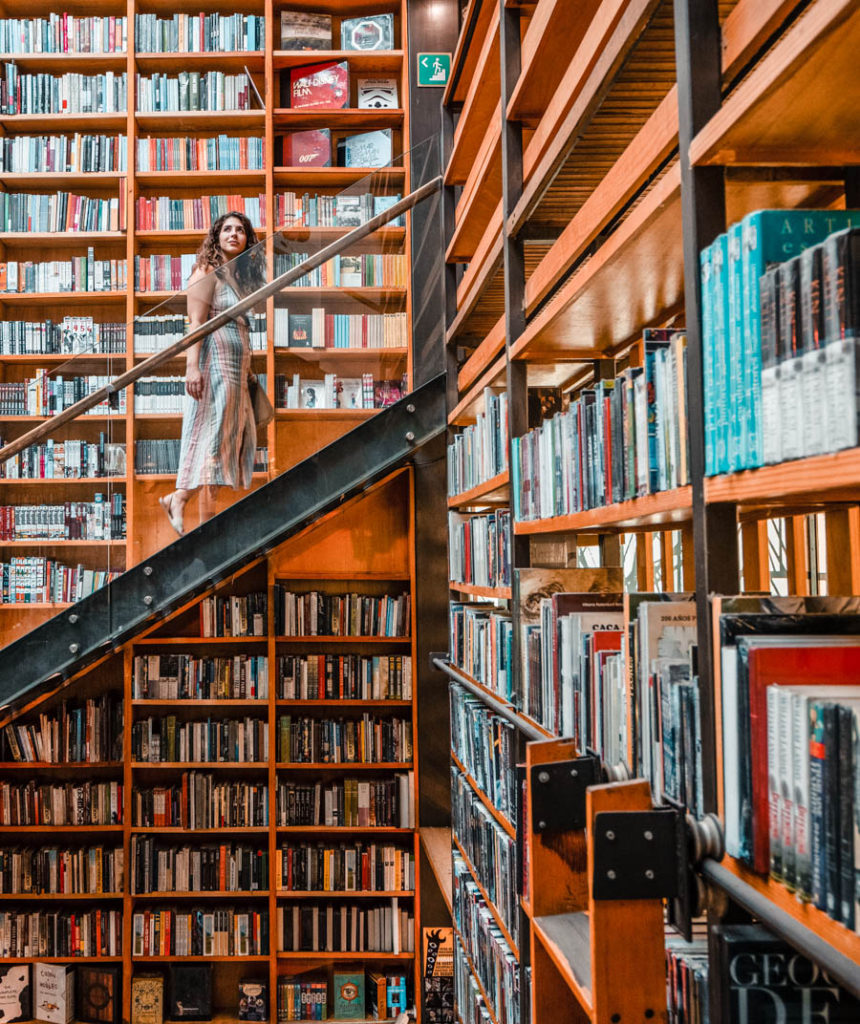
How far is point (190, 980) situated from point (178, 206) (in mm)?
3736

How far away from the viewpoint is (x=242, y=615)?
4.67 meters

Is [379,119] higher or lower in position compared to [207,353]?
higher

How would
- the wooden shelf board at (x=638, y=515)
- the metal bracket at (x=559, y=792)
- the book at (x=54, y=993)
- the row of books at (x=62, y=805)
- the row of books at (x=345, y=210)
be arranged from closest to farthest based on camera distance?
the wooden shelf board at (x=638, y=515)
the metal bracket at (x=559, y=792)
the row of books at (x=345, y=210)
the book at (x=54, y=993)
the row of books at (x=62, y=805)

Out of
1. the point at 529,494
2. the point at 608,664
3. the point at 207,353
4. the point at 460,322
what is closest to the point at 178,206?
the point at 207,353

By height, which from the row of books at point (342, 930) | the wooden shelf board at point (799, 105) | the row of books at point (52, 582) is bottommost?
the row of books at point (342, 930)

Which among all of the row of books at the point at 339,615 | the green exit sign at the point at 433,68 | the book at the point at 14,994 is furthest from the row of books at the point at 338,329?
the book at the point at 14,994

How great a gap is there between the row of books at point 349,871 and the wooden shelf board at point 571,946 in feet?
Answer: 10.5

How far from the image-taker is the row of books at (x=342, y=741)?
15.3 ft

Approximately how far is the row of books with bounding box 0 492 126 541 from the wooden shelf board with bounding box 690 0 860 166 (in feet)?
9.51

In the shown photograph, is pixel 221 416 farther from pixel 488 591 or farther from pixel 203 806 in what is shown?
pixel 203 806

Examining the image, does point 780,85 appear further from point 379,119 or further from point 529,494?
point 379,119

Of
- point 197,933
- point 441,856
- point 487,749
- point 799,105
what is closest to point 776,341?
point 799,105

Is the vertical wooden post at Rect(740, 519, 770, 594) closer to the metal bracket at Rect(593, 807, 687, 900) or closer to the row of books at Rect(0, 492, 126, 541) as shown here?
the metal bracket at Rect(593, 807, 687, 900)

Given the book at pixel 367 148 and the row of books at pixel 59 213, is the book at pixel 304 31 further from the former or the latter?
the row of books at pixel 59 213
